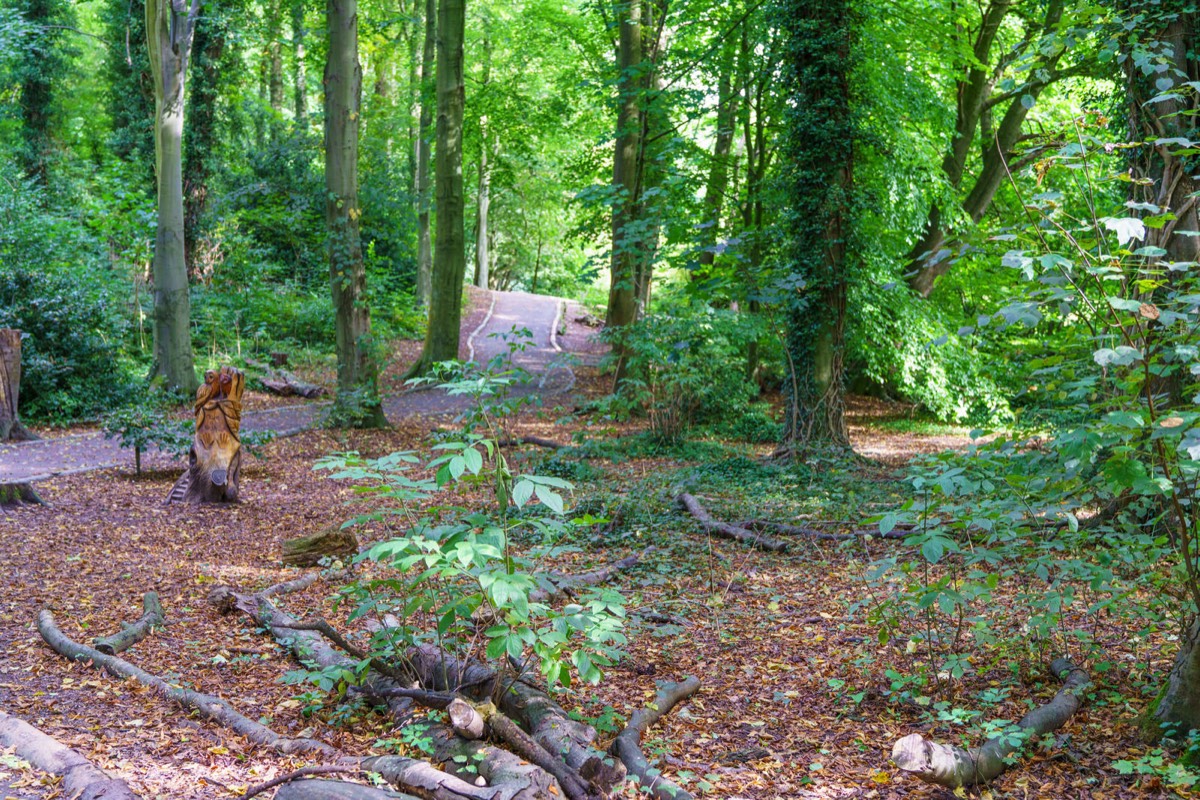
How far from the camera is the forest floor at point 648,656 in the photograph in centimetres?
350

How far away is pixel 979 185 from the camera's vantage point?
53.7ft

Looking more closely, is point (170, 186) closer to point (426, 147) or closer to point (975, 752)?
point (426, 147)

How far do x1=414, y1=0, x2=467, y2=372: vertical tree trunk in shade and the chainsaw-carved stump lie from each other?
494 cm

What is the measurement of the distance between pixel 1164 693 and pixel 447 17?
1376 cm

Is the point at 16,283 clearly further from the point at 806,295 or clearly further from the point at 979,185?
→ the point at 979,185

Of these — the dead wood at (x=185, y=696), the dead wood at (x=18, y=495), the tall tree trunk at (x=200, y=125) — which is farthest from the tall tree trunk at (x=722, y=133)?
the tall tree trunk at (x=200, y=125)

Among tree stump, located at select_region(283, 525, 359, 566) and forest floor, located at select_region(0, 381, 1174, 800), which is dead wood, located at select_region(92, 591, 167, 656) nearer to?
forest floor, located at select_region(0, 381, 1174, 800)

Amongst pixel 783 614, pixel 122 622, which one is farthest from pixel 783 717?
pixel 122 622

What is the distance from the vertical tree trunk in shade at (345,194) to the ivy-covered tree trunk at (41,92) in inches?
567

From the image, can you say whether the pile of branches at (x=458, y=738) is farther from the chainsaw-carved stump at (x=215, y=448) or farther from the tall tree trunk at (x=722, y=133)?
the tall tree trunk at (x=722, y=133)

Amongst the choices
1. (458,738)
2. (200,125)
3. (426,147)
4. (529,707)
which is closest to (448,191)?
(200,125)

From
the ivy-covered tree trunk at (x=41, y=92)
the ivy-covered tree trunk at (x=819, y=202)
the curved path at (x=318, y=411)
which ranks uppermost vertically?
the ivy-covered tree trunk at (x=41, y=92)

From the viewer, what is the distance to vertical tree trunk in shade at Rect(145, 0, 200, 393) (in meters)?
13.0

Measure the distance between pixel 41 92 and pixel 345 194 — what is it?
1664 cm
